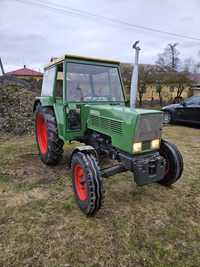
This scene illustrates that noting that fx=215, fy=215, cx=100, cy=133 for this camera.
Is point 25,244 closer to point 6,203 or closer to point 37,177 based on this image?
point 6,203

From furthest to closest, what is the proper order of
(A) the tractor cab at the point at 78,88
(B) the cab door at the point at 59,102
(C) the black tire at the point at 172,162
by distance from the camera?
(B) the cab door at the point at 59,102 → (A) the tractor cab at the point at 78,88 → (C) the black tire at the point at 172,162

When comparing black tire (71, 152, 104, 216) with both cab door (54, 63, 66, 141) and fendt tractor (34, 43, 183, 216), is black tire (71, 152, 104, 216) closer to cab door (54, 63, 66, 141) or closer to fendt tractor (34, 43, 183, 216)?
fendt tractor (34, 43, 183, 216)

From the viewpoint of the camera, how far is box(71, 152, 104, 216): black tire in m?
2.60

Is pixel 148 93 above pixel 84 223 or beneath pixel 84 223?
above

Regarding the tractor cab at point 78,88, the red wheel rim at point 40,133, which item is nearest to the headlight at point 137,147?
the tractor cab at point 78,88

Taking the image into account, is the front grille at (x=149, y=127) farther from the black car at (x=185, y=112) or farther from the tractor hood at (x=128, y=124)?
the black car at (x=185, y=112)

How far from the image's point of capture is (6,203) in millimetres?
3092

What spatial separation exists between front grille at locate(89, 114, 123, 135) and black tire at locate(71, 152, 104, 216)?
0.48 m

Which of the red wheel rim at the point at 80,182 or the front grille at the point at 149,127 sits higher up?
the front grille at the point at 149,127

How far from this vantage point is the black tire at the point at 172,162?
3.34m

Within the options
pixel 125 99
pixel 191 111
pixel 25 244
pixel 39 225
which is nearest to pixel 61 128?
pixel 125 99

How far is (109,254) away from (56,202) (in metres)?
1.21

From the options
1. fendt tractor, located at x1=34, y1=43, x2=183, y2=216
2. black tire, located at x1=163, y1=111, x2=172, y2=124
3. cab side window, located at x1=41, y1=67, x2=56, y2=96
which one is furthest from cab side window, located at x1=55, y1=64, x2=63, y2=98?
black tire, located at x1=163, y1=111, x2=172, y2=124

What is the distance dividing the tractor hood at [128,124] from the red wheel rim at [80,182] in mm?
600
